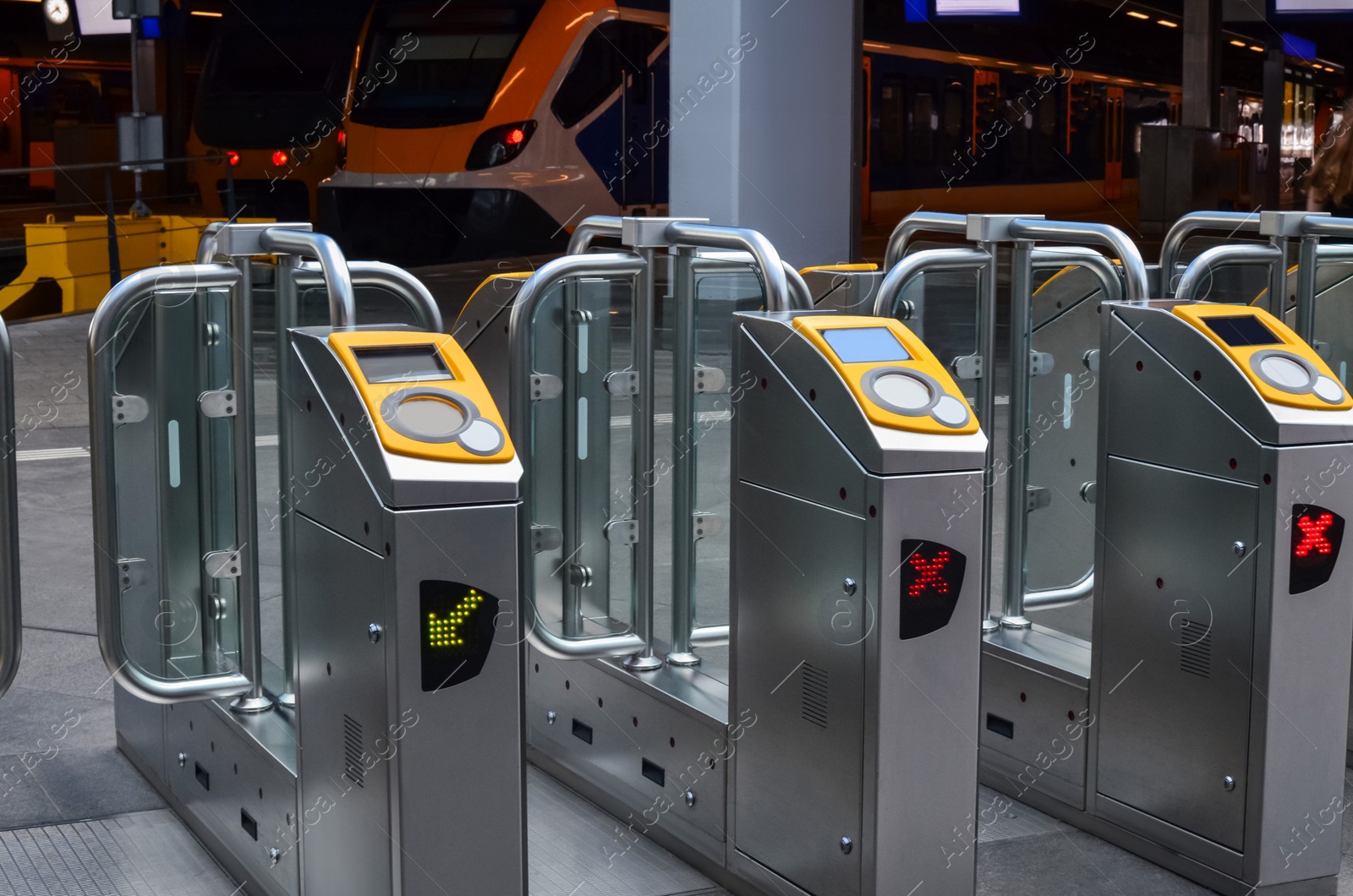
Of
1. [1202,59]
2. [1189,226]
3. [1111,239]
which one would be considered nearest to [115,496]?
[1111,239]

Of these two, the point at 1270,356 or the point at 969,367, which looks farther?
the point at 969,367

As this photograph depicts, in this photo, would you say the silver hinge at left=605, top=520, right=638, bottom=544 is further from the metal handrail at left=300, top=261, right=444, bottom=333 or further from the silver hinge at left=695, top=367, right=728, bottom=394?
the metal handrail at left=300, top=261, right=444, bottom=333

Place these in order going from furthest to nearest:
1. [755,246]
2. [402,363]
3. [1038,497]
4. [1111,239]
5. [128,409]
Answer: [1038,497] → [1111,239] → [128,409] → [755,246] → [402,363]

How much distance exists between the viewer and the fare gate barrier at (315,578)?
89.9 inches

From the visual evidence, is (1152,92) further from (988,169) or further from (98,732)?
(98,732)

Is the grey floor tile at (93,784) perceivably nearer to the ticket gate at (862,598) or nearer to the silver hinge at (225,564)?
the silver hinge at (225,564)

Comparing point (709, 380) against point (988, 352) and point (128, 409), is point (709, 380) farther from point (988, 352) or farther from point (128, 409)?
point (128, 409)

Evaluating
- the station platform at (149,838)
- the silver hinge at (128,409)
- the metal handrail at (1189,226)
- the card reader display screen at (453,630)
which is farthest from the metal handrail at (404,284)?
the metal handrail at (1189,226)

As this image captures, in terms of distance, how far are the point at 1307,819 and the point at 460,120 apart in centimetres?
1017

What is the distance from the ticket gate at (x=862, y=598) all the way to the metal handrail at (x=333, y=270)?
2.38 feet

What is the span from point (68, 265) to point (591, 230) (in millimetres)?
9670

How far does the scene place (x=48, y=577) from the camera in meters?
5.26

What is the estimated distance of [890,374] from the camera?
2635 millimetres

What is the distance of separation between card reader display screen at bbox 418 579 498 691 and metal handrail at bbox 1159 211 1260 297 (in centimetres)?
197
